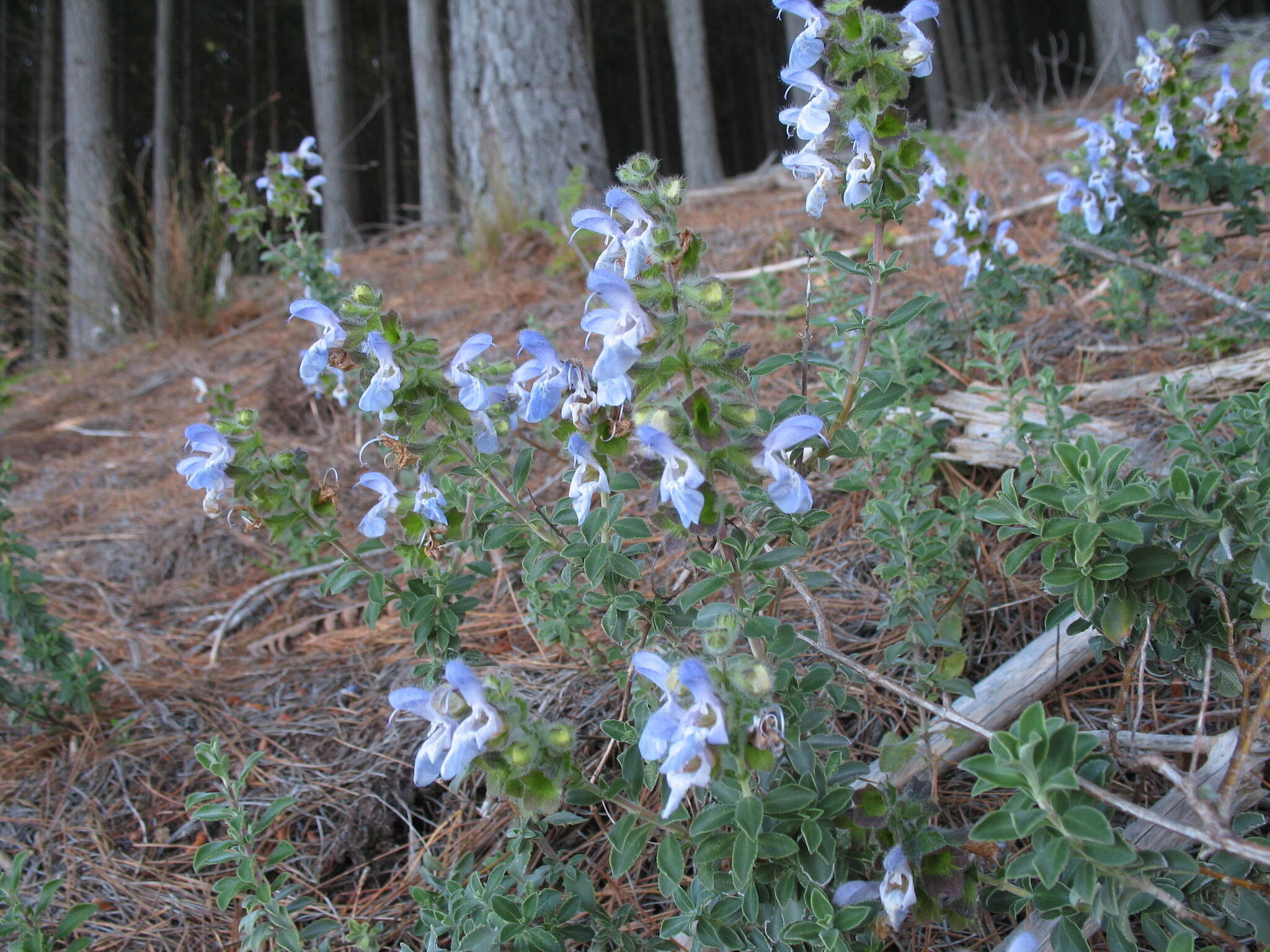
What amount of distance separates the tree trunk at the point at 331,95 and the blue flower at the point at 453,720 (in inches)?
410

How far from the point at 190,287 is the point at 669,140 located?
20809 millimetres

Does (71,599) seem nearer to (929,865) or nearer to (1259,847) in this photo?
(929,865)

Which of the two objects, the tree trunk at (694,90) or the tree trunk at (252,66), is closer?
the tree trunk at (694,90)

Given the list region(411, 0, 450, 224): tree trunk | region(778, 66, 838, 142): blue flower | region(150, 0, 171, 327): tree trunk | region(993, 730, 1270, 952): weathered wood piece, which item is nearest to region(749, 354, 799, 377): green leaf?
region(778, 66, 838, 142): blue flower

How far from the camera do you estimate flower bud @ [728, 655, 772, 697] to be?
3.40ft

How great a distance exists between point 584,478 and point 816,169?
0.75 meters

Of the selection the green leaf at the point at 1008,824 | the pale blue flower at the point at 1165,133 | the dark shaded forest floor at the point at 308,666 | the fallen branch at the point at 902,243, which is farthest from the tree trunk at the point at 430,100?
the green leaf at the point at 1008,824

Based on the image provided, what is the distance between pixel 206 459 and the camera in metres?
1.67

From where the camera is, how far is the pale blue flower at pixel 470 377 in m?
1.46

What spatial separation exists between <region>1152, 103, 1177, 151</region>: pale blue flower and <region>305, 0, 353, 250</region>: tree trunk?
31.5ft

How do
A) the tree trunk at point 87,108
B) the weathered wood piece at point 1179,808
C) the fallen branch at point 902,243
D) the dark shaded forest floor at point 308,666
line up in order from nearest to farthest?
the weathered wood piece at point 1179,808 → the dark shaded forest floor at point 308,666 → the fallen branch at point 902,243 → the tree trunk at point 87,108

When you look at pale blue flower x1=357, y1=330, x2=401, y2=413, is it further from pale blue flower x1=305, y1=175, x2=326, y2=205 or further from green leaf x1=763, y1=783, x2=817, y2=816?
pale blue flower x1=305, y1=175, x2=326, y2=205

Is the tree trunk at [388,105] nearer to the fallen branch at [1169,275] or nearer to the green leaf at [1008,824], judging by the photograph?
the fallen branch at [1169,275]

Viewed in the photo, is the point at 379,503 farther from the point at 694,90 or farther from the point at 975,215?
the point at 694,90
